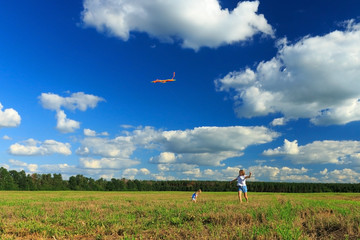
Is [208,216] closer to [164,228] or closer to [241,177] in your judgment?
[164,228]

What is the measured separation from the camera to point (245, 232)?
666 cm

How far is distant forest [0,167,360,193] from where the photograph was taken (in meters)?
99.7

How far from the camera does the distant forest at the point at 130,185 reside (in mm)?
99688

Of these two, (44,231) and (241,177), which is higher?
(241,177)

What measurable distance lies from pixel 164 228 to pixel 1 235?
4383 mm

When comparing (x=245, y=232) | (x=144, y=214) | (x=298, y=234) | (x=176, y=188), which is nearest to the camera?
(x=298, y=234)

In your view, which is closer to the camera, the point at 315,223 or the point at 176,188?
the point at 315,223

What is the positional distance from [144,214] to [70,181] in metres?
115

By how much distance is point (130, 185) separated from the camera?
116m

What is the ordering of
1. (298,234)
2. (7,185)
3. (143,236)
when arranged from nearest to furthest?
(298,234)
(143,236)
(7,185)

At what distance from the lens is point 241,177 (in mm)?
16812

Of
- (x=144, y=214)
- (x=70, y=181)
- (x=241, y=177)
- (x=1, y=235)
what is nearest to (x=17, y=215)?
(x=1, y=235)

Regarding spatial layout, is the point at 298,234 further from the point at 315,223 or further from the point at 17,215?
the point at 17,215

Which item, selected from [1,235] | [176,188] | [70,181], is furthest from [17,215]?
[70,181]
